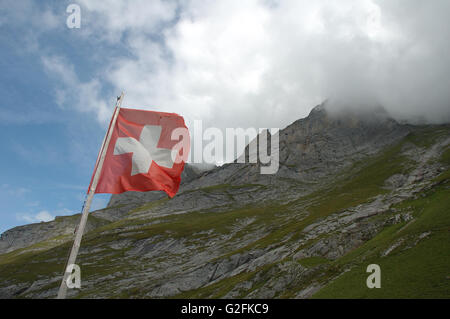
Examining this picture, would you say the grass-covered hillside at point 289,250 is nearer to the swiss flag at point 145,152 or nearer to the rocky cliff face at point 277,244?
the rocky cliff face at point 277,244

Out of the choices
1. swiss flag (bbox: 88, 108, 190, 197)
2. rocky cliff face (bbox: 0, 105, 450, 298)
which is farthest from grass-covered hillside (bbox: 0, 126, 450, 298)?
swiss flag (bbox: 88, 108, 190, 197)

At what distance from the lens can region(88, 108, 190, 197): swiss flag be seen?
51.6 ft

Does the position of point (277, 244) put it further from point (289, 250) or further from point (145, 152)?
point (145, 152)

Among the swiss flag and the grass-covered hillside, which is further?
the grass-covered hillside

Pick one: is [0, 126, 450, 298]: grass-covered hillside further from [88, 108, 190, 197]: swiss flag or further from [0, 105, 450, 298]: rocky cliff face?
[88, 108, 190, 197]: swiss flag

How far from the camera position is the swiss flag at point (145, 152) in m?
15.7

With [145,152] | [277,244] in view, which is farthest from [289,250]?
[145,152]

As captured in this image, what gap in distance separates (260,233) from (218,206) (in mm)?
87447

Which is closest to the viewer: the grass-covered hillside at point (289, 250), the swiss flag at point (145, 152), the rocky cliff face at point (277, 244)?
the swiss flag at point (145, 152)

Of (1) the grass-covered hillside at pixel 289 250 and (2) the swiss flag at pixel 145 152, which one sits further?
(1) the grass-covered hillside at pixel 289 250

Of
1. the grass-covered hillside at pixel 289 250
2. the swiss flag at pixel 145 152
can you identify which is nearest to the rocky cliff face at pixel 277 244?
the grass-covered hillside at pixel 289 250

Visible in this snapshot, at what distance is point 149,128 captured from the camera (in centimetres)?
1664
